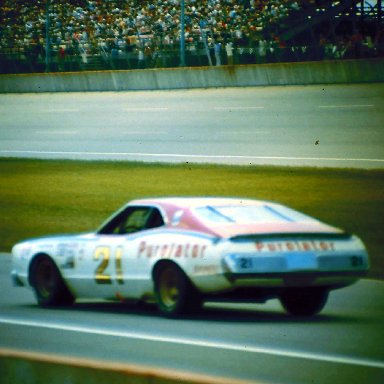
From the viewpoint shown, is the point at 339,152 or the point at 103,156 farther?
the point at 103,156

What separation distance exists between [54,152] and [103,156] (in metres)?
2.11

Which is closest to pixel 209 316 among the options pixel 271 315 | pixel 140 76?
pixel 271 315

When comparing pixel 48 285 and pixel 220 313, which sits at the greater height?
pixel 48 285

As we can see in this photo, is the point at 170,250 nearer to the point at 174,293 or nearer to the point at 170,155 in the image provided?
the point at 174,293

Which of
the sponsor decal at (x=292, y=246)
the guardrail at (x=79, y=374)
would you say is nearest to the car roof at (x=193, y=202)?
the sponsor decal at (x=292, y=246)

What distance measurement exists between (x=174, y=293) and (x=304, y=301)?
1.30 m

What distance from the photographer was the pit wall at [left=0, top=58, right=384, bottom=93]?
112 feet

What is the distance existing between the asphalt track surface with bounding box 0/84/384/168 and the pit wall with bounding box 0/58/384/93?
1.29 feet

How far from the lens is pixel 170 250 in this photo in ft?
35.1

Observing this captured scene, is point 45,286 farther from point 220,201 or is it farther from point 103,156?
point 103,156

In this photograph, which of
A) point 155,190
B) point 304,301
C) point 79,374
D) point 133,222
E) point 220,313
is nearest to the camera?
point 79,374

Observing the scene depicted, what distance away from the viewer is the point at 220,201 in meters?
11.5

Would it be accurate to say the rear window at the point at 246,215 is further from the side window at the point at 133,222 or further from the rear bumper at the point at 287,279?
the rear bumper at the point at 287,279

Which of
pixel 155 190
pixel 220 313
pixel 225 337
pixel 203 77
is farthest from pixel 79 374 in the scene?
pixel 203 77
